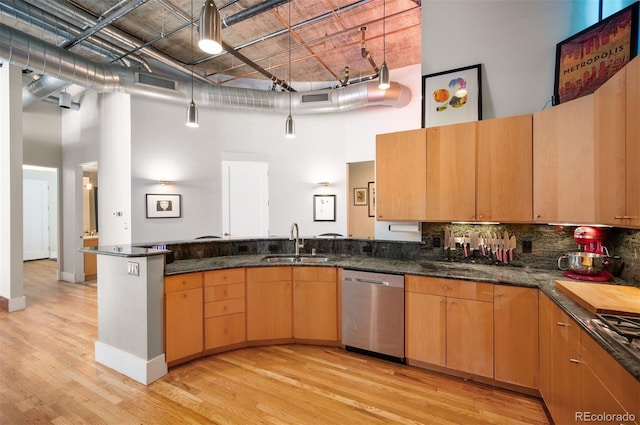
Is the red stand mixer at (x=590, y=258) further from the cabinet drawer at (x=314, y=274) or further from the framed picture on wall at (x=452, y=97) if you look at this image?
the cabinet drawer at (x=314, y=274)

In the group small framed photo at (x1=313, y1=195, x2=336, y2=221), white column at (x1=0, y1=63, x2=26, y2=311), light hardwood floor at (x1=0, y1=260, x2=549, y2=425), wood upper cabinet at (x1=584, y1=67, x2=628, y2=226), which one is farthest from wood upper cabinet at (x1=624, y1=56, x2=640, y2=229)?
white column at (x1=0, y1=63, x2=26, y2=311)

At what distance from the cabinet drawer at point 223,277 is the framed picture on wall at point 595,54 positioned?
142 inches

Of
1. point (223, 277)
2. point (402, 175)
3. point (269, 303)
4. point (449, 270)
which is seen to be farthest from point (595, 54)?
point (223, 277)

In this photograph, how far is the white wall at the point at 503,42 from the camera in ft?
9.37

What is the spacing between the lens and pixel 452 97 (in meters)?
3.24

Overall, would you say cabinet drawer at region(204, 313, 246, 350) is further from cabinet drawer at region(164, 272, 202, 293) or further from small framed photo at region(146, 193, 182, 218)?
small framed photo at region(146, 193, 182, 218)

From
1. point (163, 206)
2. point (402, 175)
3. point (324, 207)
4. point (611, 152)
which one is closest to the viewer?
point (611, 152)

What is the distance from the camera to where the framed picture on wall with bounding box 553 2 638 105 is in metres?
2.23

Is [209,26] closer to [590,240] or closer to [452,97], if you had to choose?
[452,97]

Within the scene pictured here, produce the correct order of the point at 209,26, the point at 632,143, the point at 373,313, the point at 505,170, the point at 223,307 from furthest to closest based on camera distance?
1. the point at 223,307
2. the point at 373,313
3. the point at 505,170
4. the point at 632,143
5. the point at 209,26

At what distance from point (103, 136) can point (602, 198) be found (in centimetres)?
705

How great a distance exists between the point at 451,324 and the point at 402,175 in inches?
60.8

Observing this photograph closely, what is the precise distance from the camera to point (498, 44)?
10.1ft

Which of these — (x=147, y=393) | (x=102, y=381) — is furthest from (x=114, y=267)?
(x=147, y=393)
